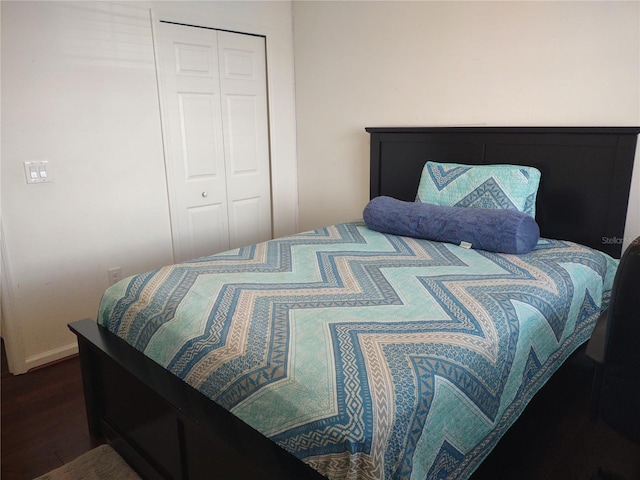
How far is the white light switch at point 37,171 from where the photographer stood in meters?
2.37

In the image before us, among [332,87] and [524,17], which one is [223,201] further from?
[524,17]

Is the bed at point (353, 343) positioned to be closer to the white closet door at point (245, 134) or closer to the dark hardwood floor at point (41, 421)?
the dark hardwood floor at point (41, 421)

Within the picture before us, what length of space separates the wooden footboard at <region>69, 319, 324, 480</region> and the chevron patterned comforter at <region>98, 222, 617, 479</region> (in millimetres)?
36

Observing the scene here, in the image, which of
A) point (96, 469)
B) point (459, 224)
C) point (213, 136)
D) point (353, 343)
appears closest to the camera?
point (353, 343)

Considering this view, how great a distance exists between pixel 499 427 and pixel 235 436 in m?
0.80

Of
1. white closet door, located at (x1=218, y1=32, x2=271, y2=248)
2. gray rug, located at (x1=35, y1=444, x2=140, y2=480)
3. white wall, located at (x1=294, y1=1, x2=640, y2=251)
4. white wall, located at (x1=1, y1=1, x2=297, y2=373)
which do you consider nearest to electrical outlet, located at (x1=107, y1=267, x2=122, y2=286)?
white wall, located at (x1=1, y1=1, x2=297, y2=373)

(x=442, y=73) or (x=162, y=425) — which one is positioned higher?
(x=442, y=73)

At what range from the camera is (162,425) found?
147cm

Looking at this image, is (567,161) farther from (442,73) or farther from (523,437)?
(523,437)

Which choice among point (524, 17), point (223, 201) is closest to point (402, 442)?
point (524, 17)

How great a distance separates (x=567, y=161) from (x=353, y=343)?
1695mm

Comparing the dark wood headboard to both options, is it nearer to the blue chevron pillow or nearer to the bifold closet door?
the blue chevron pillow

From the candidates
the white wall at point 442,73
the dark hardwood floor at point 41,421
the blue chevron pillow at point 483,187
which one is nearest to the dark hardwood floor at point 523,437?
the dark hardwood floor at point 41,421

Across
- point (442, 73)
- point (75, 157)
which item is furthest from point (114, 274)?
point (442, 73)
